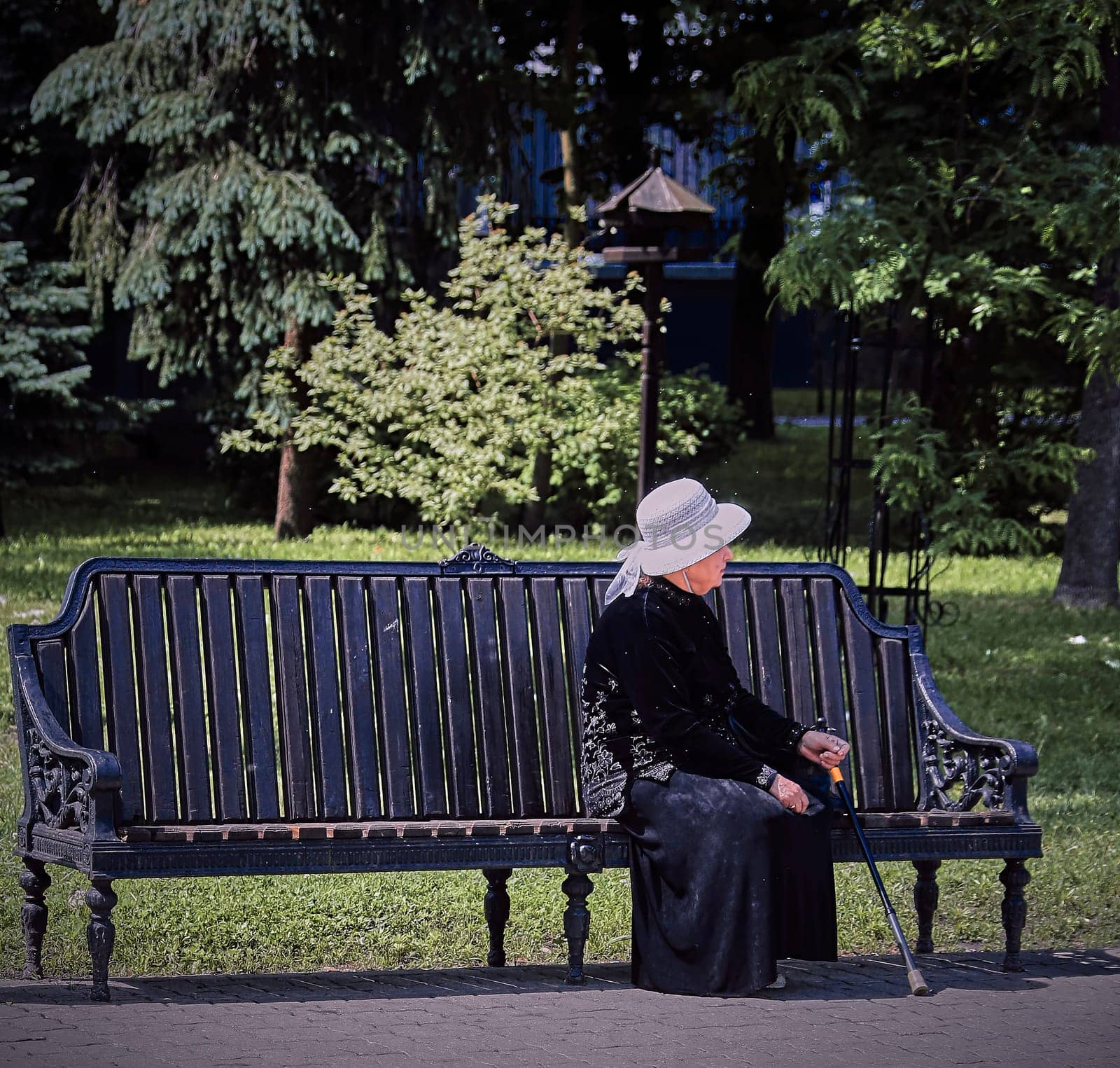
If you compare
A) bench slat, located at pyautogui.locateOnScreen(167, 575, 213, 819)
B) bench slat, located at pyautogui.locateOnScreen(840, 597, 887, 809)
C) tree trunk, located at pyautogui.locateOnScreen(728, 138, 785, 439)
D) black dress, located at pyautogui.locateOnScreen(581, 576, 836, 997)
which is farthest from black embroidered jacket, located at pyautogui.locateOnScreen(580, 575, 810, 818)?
tree trunk, located at pyautogui.locateOnScreen(728, 138, 785, 439)

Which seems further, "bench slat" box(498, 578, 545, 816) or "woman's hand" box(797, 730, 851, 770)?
"bench slat" box(498, 578, 545, 816)

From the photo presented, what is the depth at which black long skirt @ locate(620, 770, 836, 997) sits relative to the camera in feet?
16.1

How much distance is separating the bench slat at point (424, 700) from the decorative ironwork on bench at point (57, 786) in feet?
3.42

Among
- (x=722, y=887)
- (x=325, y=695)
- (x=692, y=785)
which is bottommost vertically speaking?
(x=722, y=887)

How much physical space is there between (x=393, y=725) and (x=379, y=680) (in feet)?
0.49

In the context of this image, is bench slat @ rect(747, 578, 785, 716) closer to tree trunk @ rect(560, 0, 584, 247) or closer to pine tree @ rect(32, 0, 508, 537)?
pine tree @ rect(32, 0, 508, 537)

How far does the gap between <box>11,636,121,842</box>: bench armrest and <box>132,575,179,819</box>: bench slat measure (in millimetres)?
138

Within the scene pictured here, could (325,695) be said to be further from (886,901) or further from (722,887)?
(886,901)

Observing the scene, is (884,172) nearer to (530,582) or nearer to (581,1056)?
(530,582)

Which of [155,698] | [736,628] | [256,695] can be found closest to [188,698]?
[155,698]

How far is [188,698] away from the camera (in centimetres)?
528

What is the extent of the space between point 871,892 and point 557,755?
5.45 ft

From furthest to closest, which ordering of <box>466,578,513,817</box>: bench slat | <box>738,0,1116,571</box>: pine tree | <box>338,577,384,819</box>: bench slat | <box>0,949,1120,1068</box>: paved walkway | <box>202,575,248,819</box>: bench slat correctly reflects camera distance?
1. <box>738,0,1116,571</box>: pine tree
2. <box>466,578,513,817</box>: bench slat
3. <box>338,577,384,819</box>: bench slat
4. <box>202,575,248,819</box>: bench slat
5. <box>0,949,1120,1068</box>: paved walkway

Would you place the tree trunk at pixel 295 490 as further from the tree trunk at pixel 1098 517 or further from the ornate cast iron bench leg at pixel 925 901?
the ornate cast iron bench leg at pixel 925 901
